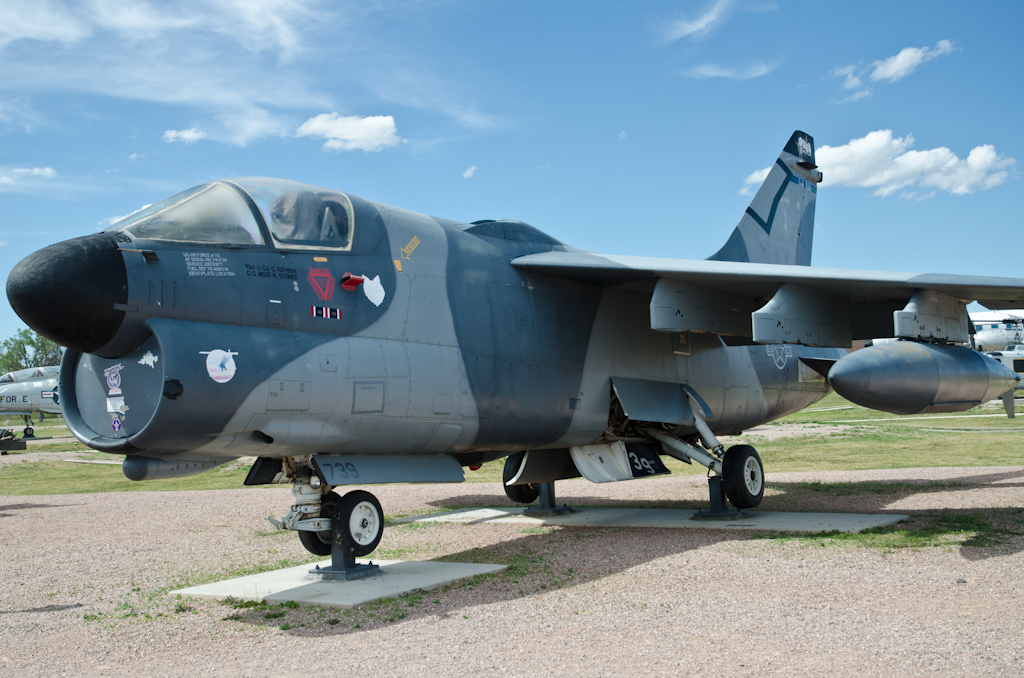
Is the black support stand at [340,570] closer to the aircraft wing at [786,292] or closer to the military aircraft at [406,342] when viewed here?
the military aircraft at [406,342]

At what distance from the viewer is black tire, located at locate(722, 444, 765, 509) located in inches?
443

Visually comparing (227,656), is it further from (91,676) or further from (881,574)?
(881,574)

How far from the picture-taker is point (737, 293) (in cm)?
1035

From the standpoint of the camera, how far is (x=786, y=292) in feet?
30.5

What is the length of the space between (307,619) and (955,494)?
11121 mm

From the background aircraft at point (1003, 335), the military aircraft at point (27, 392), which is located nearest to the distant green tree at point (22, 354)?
the military aircraft at point (27, 392)

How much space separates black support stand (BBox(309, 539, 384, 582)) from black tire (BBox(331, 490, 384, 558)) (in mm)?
205

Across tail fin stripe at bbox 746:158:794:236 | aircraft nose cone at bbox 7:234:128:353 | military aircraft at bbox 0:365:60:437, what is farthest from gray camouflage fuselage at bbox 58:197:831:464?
military aircraft at bbox 0:365:60:437

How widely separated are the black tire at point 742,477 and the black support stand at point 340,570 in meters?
5.67

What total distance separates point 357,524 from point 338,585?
59 centimetres

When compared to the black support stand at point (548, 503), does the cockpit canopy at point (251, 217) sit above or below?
above

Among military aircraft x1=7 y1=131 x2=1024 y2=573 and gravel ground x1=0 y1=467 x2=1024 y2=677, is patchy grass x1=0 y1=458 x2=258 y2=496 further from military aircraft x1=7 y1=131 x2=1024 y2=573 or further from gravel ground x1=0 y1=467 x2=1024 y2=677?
military aircraft x1=7 y1=131 x2=1024 y2=573

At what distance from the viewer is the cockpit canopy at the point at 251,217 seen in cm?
676

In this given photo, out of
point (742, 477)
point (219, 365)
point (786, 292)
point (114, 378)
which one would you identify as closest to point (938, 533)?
point (742, 477)
